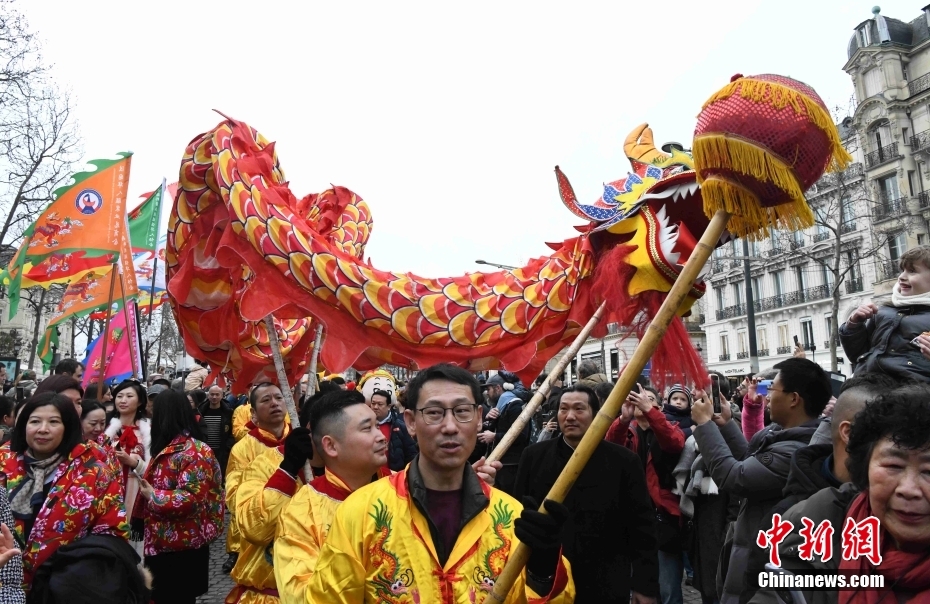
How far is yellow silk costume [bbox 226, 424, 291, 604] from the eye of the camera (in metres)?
3.06

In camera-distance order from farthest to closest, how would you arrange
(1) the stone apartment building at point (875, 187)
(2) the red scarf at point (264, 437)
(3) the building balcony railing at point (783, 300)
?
Answer: (3) the building balcony railing at point (783, 300) → (1) the stone apartment building at point (875, 187) → (2) the red scarf at point (264, 437)

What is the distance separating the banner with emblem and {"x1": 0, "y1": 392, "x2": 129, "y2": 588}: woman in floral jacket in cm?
394

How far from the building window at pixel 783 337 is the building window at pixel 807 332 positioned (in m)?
1.03

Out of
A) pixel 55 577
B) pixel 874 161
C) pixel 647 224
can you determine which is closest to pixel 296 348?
pixel 55 577

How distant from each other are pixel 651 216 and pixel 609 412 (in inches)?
58.4

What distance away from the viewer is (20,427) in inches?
124

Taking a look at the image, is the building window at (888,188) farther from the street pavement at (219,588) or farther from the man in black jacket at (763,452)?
the man in black jacket at (763,452)

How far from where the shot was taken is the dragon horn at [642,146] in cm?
326

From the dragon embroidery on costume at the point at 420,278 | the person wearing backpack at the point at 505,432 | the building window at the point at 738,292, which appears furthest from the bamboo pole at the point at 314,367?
the building window at the point at 738,292

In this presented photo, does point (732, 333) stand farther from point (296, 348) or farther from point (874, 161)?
point (296, 348)

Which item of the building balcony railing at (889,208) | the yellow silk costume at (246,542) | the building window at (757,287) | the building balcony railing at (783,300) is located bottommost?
the yellow silk costume at (246,542)

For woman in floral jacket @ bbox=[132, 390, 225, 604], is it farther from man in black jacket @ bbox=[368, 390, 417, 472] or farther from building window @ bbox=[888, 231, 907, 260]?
building window @ bbox=[888, 231, 907, 260]

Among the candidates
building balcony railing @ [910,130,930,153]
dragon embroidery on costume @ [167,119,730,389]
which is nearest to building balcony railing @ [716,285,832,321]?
building balcony railing @ [910,130,930,153]

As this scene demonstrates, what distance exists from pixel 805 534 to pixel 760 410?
293 cm
